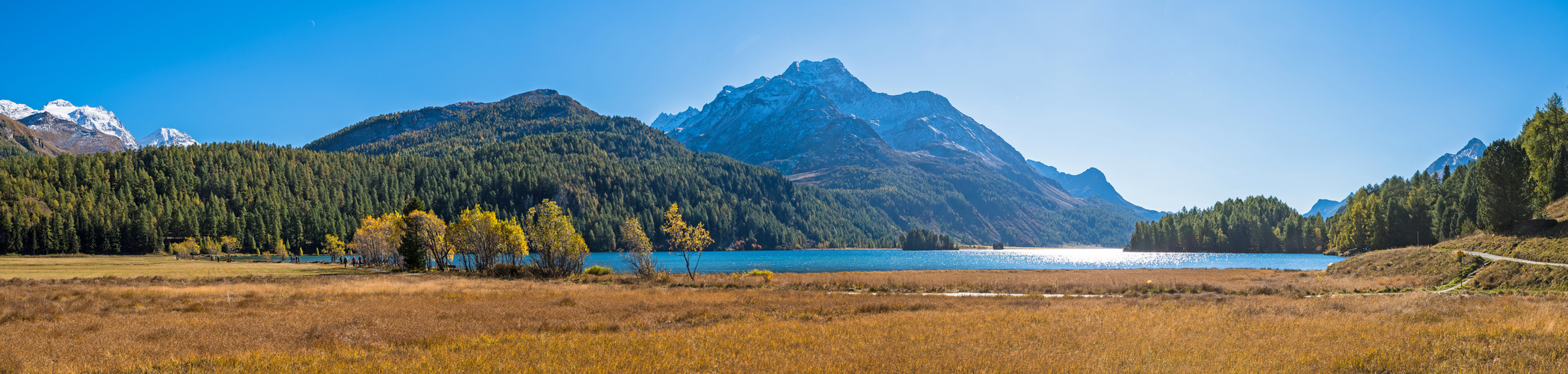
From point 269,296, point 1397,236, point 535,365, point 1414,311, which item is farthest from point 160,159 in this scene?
point 1397,236

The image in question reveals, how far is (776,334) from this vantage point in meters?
19.9

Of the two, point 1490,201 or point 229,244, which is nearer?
point 1490,201

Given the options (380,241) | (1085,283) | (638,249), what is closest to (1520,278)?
(1085,283)

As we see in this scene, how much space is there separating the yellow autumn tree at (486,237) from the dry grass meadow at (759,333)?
1210 inches

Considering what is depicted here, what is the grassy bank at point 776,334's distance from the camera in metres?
14.6

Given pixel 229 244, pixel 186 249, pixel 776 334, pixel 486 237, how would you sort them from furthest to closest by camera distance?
pixel 229 244
pixel 186 249
pixel 486 237
pixel 776 334

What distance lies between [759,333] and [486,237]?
190ft

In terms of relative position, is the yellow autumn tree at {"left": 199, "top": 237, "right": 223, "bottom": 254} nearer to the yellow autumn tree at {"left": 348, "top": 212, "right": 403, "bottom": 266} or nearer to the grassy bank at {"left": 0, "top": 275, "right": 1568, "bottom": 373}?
the yellow autumn tree at {"left": 348, "top": 212, "right": 403, "bottom": 266}

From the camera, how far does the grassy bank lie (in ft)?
47.8

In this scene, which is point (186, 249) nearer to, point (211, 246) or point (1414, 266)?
point (211, 246)

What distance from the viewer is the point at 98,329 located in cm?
2041

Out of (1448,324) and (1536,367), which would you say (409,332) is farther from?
(1448,324)

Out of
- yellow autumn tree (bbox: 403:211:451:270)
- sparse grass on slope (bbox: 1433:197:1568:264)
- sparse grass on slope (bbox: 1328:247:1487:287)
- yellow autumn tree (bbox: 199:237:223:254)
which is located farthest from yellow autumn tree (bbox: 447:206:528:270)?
yellow autumn tree (bbox: 199:237:223:254)

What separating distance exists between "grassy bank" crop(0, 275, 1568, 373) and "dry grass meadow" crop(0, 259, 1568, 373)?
9cm
